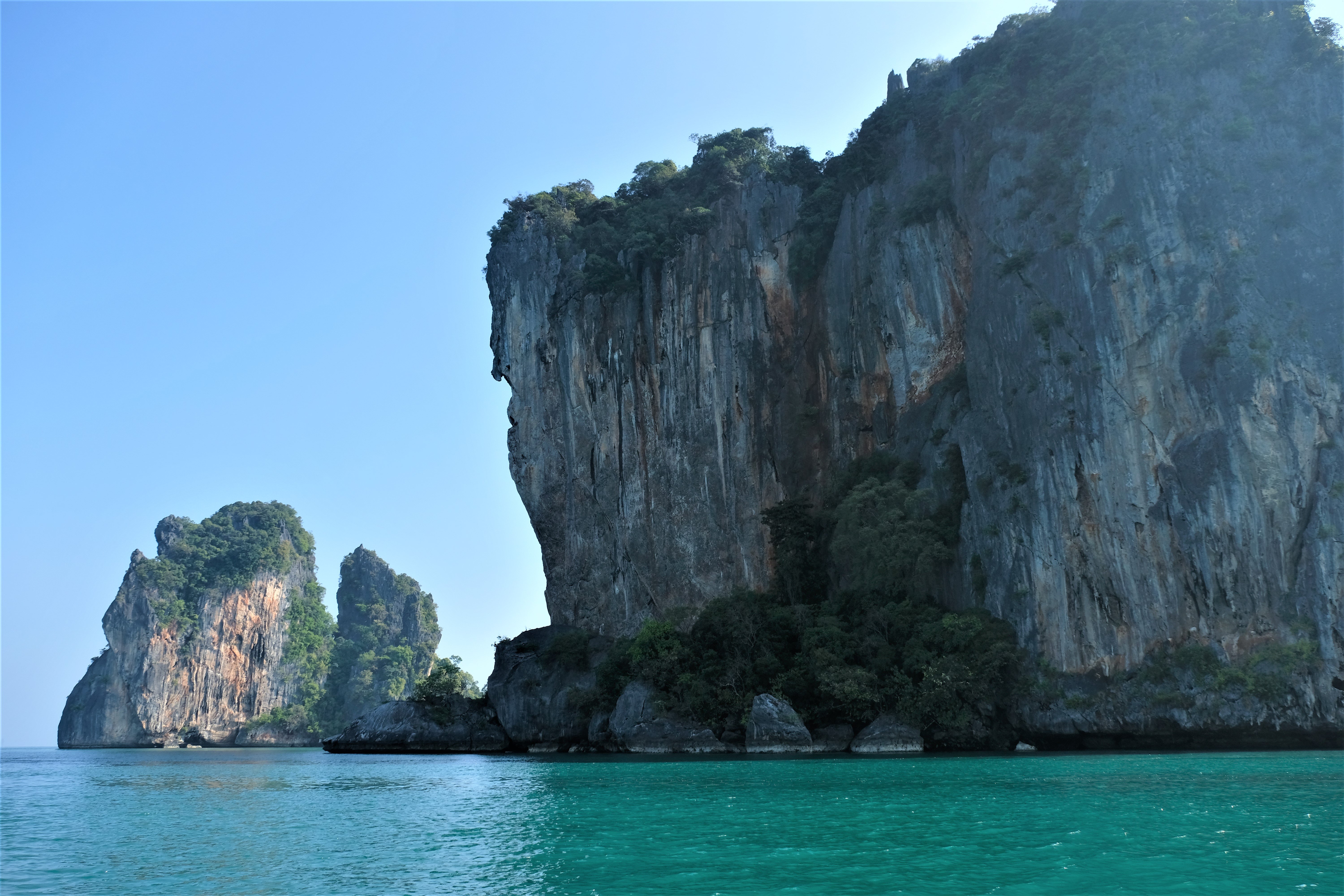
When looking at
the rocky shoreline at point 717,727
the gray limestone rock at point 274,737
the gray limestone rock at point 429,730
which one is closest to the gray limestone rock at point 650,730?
the rocky shoreline at point 717,727

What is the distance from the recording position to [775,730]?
38.5 meters

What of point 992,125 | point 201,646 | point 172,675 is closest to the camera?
point 992,125

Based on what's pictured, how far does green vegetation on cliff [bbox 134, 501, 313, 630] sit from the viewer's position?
10919 cm

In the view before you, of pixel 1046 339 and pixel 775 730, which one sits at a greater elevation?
pixel 1046 339

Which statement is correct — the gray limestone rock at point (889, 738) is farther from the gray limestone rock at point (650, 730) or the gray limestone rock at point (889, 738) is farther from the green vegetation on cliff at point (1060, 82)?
the green vegetation on cliff at point (1060, 82)

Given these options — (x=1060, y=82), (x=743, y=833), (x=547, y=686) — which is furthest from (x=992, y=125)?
(x=743, y=833)

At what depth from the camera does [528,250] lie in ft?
221

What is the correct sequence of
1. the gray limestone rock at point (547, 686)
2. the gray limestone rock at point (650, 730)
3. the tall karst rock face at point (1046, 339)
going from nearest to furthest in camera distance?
the tall karst rock face at point (1046, 339)
the gray limestone rock at point (650, 730)
the gray limestone rock at point (547, 686)

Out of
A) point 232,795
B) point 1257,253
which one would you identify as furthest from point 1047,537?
point 232,795

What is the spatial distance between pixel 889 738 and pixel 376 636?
312 feet

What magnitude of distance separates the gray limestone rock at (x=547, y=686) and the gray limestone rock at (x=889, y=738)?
17.1 metres

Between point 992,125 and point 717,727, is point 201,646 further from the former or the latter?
point 992,125

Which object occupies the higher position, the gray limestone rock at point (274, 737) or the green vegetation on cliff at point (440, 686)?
the green vegetation on cliff at point (440, 686)

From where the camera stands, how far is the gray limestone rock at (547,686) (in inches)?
2045
